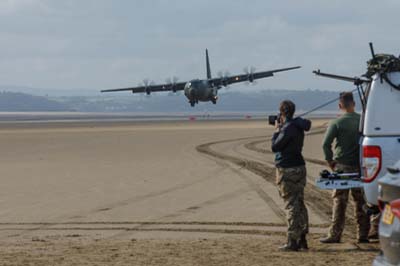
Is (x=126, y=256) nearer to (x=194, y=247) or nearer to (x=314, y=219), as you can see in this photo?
(x=194, y=247)

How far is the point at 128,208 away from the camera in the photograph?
13273 millimetres

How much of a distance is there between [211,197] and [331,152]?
17.9 ft

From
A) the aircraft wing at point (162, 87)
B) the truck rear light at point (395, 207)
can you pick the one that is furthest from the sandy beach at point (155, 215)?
the aircraft wing at point (162, 87)

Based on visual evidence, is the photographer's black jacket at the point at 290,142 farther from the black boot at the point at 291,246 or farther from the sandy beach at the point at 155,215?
the sandy beach at the point at 155,215

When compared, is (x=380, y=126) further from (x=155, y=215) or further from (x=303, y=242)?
(x=155, y=215)

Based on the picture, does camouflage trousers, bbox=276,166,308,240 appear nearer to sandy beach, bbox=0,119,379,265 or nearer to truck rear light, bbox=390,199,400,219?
sandy beach, bbox=0,119,379,265

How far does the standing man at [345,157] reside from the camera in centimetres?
947

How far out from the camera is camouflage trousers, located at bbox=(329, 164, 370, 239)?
373 inches

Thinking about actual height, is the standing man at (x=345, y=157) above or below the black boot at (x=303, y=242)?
above

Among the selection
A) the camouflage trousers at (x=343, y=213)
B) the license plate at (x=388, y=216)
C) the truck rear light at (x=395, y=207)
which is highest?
the truck rear light at (x=395, y=207)

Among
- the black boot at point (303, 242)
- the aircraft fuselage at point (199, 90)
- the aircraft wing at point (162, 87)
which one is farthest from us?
the aircraft wing at point (162, 87)

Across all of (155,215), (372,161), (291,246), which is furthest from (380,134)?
(155,215)

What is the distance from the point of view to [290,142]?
9.02m

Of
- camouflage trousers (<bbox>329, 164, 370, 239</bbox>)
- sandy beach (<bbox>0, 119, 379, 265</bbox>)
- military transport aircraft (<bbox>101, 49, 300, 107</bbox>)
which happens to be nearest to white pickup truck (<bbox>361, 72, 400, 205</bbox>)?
sandy beach (<bbox>0, 119, 379, 265</bbox>)
